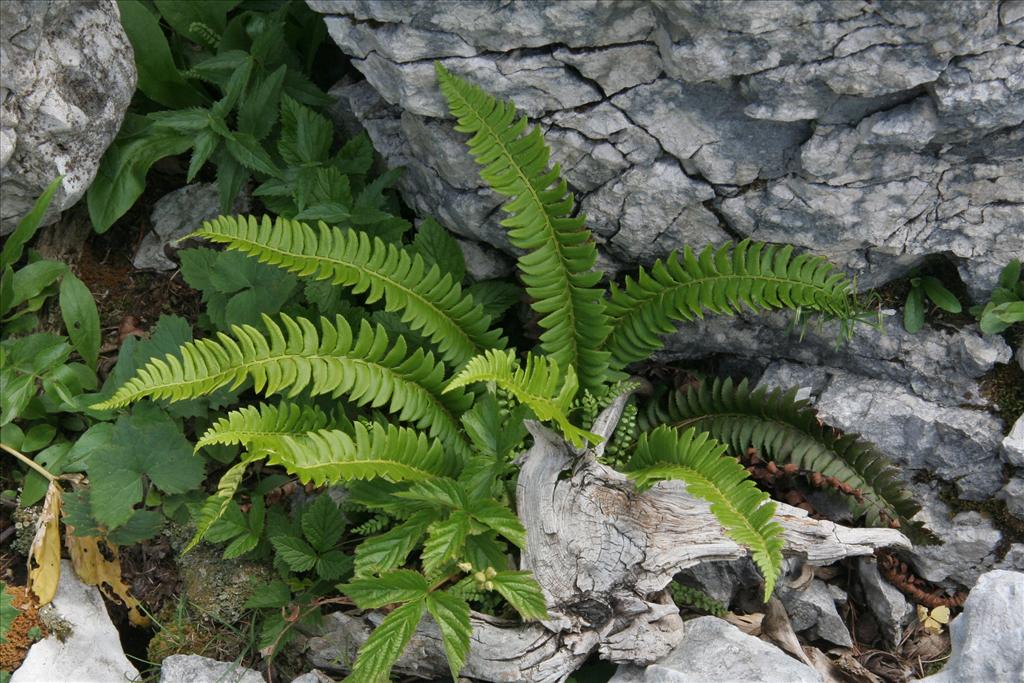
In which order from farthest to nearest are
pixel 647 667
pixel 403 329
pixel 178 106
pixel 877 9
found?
pixel 178 106 → pixel 403 329 → pixel 647 667 → pixel 877 9

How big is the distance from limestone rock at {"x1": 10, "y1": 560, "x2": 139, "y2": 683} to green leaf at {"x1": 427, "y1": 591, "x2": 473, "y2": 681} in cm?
159

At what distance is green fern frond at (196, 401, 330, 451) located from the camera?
126 inches

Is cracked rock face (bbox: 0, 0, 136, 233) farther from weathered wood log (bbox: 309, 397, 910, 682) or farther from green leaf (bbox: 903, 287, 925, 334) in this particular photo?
green leaf (bbox: 903, 287, 925, 334)

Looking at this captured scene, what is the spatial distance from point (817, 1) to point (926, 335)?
1.61 m

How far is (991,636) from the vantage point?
3.35 metres

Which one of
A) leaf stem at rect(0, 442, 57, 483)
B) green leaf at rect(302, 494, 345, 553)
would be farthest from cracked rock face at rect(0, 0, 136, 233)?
green leaf at rect(302, 494, 345, 553)

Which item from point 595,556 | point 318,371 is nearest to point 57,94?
point 318,371

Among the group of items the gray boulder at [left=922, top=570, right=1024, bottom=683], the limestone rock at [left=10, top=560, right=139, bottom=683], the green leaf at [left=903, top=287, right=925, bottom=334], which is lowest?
the limestone rock at [left=10, top=560, right=139, bottom=683]

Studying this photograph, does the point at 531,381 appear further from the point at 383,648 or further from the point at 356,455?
the point at 383,648

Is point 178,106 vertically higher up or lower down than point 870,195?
lower down

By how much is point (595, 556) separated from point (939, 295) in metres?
1.90

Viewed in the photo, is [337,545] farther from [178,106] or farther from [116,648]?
[178,106]

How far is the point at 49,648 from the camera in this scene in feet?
12.3

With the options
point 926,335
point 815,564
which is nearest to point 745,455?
point 815,564
